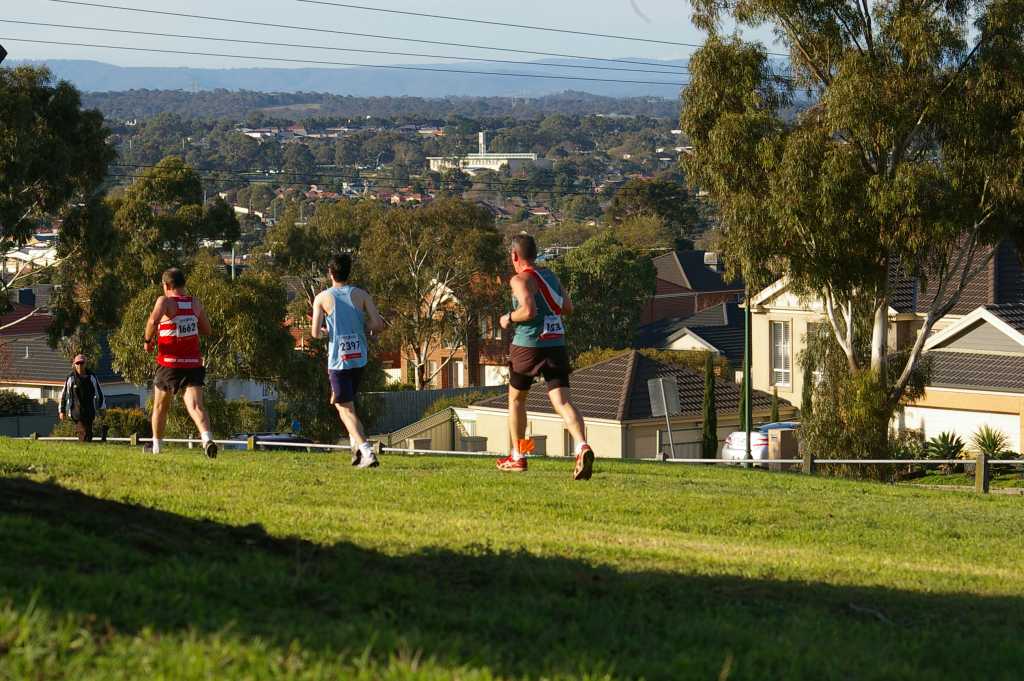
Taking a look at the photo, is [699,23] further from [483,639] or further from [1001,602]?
[483,639]

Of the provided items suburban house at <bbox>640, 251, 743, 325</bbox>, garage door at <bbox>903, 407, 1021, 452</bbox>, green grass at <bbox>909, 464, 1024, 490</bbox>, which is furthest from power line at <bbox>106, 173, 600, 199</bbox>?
green grass at <bbox>909, 464, 1024, 490</bbox>

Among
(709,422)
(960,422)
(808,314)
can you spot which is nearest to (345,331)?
(709,422)

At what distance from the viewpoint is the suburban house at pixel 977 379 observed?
38250mm

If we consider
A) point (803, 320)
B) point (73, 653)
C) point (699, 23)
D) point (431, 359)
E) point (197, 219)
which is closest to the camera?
point (73, 653)

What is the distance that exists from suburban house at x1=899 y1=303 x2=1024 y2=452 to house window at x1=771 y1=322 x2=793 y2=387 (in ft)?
31.0

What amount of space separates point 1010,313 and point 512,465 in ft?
100

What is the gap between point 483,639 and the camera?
18.4 feet

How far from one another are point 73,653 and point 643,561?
171 inches

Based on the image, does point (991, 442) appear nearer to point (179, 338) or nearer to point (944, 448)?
point (944, 448)

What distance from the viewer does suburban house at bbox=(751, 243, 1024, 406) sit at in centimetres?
4294

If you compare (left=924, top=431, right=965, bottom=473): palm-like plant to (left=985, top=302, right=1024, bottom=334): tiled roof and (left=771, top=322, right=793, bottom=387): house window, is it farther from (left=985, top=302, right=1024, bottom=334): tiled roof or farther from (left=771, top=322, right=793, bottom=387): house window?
(left=771, top=322, right=793, bottom=387): house window

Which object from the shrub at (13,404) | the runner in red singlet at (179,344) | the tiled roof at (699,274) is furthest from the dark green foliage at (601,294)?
the runner in red singlet at (179,344)

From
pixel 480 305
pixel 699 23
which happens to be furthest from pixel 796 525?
pixel 480 305

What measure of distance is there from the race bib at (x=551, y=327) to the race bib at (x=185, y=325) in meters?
3.72
